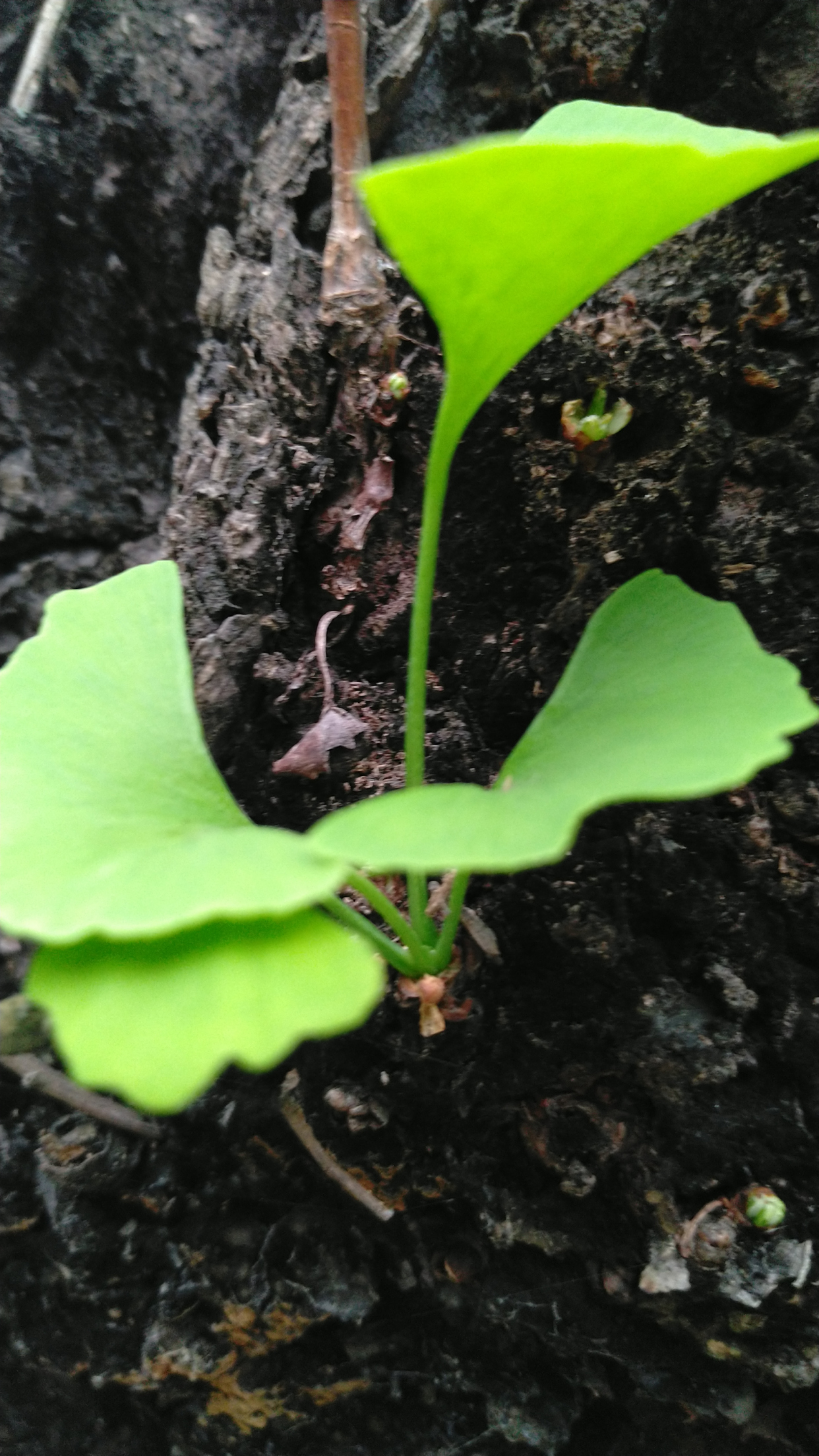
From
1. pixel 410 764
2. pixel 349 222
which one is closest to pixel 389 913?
pixel 410 764

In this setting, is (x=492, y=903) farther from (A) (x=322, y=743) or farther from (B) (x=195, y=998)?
(B) (x=195, y=998)

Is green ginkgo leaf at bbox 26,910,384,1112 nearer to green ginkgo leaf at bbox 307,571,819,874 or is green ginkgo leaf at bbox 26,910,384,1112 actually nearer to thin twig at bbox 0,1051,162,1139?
green ginkgo leaf at bbox 307,571,819,874

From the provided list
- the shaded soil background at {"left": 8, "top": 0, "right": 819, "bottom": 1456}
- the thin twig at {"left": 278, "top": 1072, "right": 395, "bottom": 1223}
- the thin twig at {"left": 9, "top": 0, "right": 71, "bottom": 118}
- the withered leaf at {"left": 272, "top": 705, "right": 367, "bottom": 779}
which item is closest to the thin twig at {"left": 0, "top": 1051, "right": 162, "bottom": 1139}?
the shaded soil background at {"left": 8, "top": 0, "right": 819, "bottom": 1456}

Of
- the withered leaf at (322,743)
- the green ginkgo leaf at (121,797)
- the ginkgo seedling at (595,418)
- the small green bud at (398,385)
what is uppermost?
the small green bud at (398,385)

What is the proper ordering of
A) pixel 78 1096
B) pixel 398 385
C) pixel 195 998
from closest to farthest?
1. pixel 195 998
2. pixel 398 385
3. pixel 78 1096

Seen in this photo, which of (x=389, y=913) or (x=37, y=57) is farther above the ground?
(x=37, y=57)

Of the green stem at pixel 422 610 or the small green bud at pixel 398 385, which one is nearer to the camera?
the green stem at pixel 422 610

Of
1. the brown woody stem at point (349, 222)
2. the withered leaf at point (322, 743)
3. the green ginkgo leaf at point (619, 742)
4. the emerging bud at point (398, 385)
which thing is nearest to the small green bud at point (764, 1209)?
the green ginkgo leaf at point (619, 742)

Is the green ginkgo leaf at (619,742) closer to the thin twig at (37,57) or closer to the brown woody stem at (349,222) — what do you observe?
the brown woody stem at (349,222)
